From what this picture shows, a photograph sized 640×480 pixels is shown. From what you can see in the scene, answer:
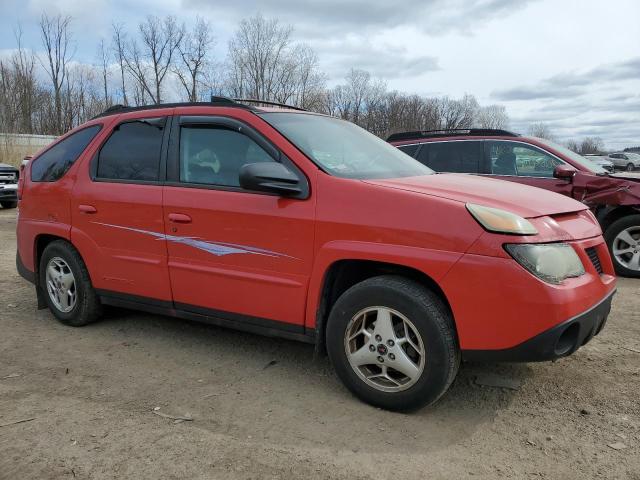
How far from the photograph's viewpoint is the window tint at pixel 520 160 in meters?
6.96

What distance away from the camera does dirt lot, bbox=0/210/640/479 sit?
2.57 meters

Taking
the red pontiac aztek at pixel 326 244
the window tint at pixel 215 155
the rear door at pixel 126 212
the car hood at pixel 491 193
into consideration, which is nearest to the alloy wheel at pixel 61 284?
the red pontiac aztek at pixel 326 244

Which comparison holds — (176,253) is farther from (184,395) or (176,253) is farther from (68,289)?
(68,289)

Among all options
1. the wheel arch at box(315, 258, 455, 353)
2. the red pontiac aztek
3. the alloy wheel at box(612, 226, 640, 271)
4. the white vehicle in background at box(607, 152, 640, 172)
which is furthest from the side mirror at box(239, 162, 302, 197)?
the white vehicle in background at box(607, 152, 640, 172)

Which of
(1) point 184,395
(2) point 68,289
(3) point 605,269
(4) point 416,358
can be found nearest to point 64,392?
(1) point 184,395

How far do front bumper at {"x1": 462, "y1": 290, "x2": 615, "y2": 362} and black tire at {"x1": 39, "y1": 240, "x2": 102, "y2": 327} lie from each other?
3.18m

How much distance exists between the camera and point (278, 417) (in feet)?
10.0

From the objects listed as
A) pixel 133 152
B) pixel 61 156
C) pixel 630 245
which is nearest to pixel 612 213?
pixel 630 245

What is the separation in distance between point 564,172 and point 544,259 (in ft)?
14.6

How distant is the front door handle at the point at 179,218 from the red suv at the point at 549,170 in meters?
4.86

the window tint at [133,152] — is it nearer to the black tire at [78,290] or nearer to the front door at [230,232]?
the front door at [230,232]

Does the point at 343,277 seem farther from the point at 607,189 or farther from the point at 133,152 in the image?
the point at 607,189

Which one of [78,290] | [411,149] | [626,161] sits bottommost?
[78,290]

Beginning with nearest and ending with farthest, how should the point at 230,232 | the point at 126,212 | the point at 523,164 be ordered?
the point at 230,232
the point at 126,212
the point at 523,164
